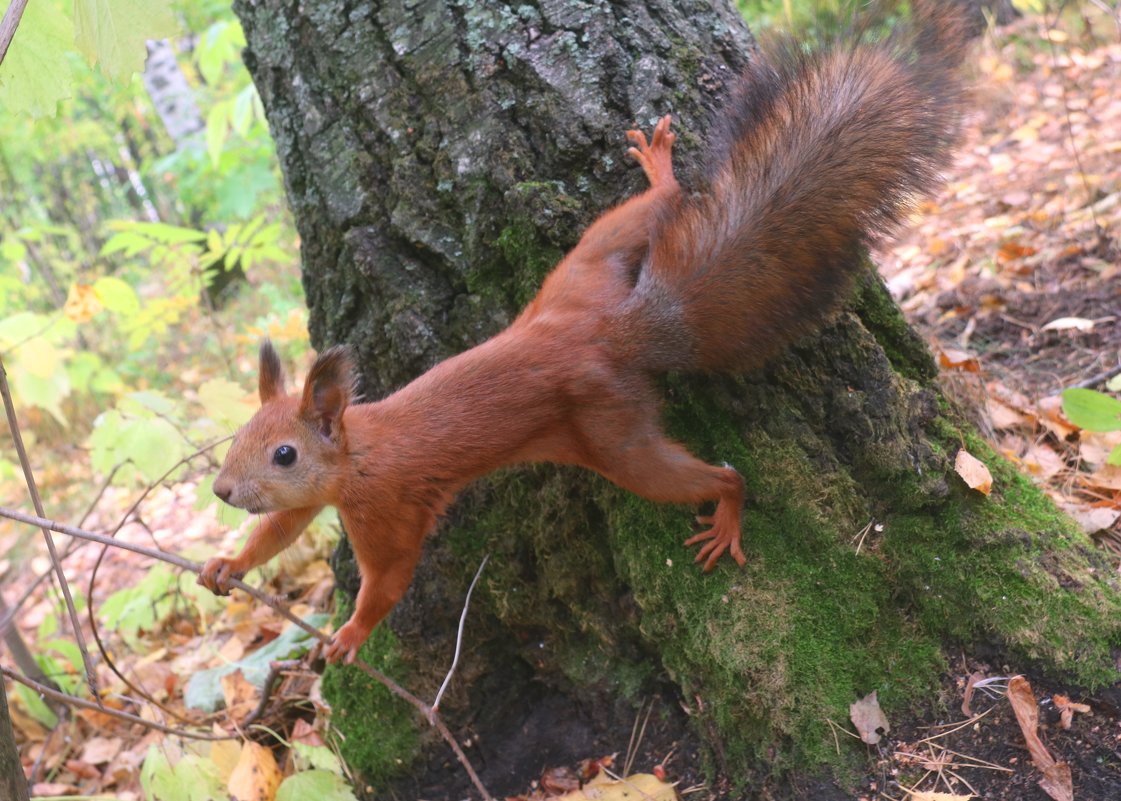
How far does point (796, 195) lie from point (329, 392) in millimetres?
1238

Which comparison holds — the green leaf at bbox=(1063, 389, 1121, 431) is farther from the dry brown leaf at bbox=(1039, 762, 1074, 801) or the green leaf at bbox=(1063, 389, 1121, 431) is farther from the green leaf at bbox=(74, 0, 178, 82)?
the green leaf at bbox=(74, 0, 178, 82)

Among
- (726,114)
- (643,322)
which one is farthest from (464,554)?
(726,114)

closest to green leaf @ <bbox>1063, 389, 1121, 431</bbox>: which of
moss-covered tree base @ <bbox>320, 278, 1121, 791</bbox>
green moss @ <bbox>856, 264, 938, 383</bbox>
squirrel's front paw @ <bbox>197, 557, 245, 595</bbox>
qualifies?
moss-covered tree base @ <bbox>320, 278, 1121, 791</bbox>

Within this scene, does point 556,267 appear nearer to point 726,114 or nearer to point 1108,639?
point 726,114

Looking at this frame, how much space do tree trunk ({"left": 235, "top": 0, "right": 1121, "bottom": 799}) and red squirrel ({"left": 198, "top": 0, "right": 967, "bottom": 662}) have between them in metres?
0.16

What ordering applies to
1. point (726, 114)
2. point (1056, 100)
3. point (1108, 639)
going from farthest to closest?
point (1056, 100)
point (726, 114)
point (1108, 639)

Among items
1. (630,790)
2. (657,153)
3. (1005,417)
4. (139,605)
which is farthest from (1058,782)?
(139,605)

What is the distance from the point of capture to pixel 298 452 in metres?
2.17

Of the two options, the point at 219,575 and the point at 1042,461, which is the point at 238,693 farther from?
the point at 1042,461

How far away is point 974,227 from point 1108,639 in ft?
11.3

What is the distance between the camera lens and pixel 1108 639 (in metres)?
1.90

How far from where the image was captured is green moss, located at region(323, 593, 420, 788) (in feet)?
8.52

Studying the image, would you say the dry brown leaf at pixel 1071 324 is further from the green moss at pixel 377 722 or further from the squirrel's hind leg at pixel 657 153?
the green moss at pixel 377 722

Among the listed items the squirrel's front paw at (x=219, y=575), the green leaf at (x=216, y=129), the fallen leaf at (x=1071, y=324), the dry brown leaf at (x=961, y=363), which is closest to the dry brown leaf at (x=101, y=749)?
the squirrel's front paw at (x=219, y=575)
